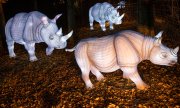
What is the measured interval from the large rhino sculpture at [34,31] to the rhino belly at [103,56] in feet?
8.16

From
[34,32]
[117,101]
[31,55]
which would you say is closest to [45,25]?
[34,32]

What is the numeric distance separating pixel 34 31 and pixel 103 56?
4125 mm

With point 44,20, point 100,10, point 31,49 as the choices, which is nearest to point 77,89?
point 44,20

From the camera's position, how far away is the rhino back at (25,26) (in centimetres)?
920

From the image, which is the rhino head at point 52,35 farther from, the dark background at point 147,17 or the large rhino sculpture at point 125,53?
the large rhino sculpture at point 125,53

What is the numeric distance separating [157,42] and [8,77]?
4825mm

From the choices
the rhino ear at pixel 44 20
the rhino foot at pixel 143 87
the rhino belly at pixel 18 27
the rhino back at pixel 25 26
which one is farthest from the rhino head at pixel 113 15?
the rhino foot at pixel 143 87

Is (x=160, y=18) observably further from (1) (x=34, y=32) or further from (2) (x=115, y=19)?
(1) (x=34, y=32)

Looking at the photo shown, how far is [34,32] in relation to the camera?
29.9ft

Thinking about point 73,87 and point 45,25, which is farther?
point 45,25

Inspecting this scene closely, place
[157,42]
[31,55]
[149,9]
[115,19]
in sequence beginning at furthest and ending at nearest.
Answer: [115,19] < [31,55] < [149,9] < [157,42]

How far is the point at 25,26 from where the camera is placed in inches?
366

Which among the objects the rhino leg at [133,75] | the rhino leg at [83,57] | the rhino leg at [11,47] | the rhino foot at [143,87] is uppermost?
the rhino leg at [83,57]

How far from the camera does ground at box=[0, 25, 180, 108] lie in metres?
5.48
